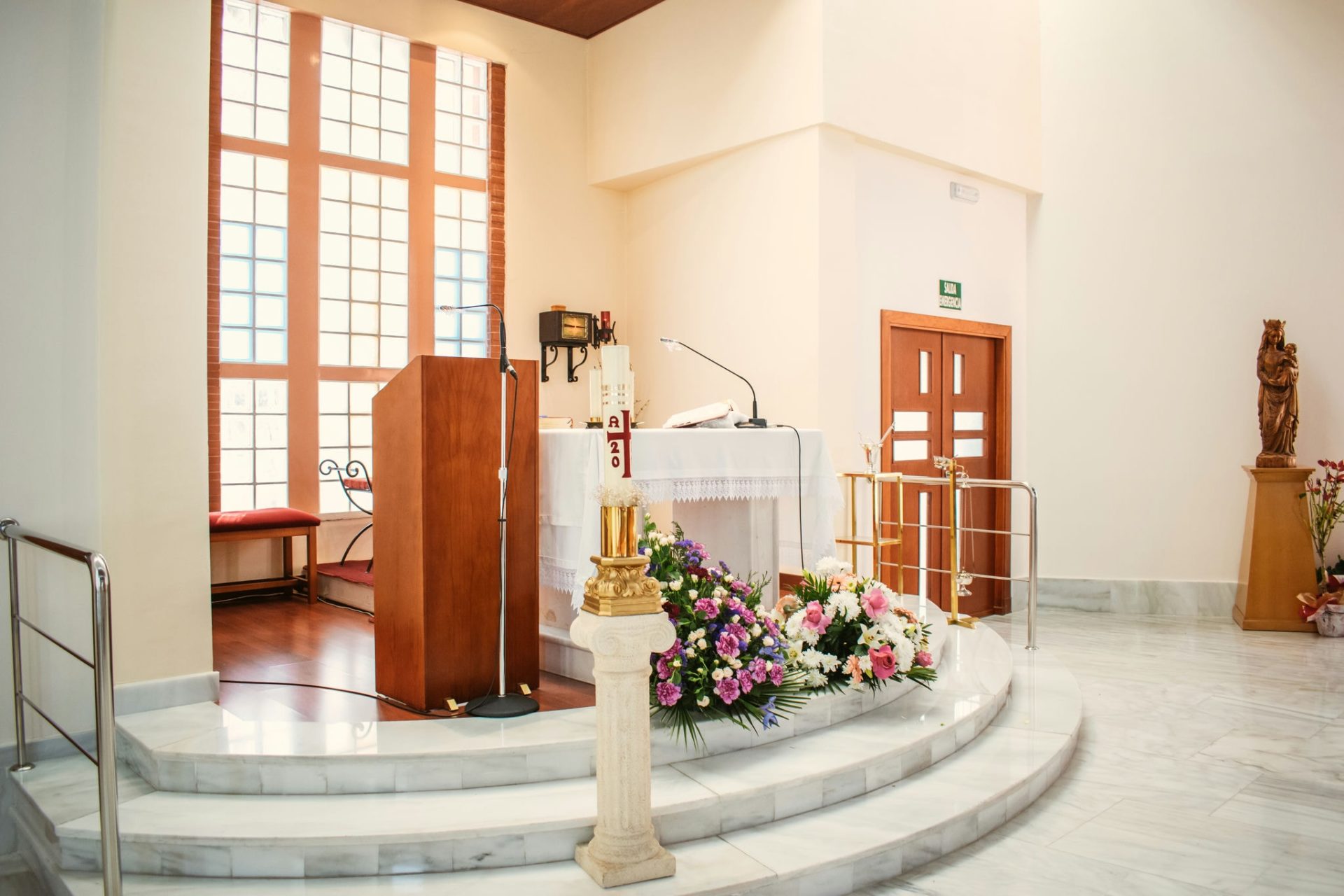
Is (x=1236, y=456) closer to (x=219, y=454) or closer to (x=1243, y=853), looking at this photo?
(x=1243, y=853)

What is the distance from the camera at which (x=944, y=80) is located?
694 centimetres

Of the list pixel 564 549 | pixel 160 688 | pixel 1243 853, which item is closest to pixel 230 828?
pixel 160 688

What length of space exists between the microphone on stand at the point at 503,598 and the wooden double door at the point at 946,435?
3.38 meters

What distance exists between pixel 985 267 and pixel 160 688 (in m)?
6.17

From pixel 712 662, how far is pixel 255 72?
514cm

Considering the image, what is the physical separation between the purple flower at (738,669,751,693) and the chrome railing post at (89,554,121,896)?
6.34ft

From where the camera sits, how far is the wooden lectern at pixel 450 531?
143 inches

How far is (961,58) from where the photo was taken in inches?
279

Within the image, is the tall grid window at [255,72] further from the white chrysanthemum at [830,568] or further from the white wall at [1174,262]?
the white wall at [1174,262]

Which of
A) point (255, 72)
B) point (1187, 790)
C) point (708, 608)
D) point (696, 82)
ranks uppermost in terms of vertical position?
point (696, 82)

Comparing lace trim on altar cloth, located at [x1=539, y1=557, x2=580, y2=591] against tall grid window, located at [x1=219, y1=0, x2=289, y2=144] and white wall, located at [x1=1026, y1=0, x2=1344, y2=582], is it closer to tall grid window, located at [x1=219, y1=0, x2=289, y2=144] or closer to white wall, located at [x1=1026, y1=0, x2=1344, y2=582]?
tall grid window, located at [x1=219, y1=0, x2=289, y2=144]

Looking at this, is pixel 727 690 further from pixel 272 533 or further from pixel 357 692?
pixel 272 533

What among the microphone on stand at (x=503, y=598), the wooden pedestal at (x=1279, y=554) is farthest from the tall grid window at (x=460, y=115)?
the wooden pedestal at (x=1279, y=554)

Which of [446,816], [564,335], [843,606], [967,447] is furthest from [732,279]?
[446,816]
